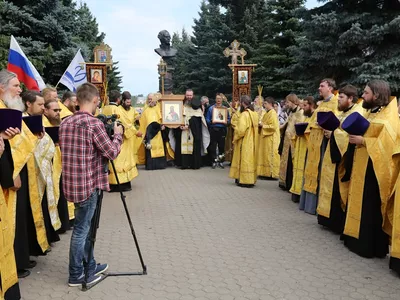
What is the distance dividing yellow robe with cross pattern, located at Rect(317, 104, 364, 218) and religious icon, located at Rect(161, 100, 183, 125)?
267 inches

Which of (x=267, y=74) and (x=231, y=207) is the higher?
(x=267, y=74)

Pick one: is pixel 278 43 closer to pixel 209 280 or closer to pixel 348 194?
pixel 348 194

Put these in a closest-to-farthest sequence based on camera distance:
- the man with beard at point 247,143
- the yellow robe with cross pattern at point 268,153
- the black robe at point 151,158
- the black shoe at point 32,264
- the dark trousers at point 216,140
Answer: the black shoe at point 32,264, the man with beard at point 247,143, the yellow robe with cross pattern at point 268,153, the black robe at point 151,158, the dark trousers at point 216,140

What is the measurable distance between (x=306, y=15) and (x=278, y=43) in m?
7.62

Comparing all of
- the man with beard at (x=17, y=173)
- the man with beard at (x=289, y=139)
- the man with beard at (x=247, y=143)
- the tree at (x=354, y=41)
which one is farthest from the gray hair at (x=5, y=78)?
the tree at (x=354, y=41)

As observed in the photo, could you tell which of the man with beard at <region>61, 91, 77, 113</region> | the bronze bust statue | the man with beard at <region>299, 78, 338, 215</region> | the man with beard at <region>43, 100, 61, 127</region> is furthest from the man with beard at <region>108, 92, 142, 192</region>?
the bronze bust statue

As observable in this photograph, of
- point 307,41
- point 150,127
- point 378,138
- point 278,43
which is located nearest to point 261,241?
point 378,138

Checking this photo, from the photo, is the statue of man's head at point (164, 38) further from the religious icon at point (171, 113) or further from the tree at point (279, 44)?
the religious icon at point (171, 113)

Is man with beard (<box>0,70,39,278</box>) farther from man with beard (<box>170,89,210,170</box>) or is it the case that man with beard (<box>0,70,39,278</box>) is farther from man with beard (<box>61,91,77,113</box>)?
man with beard (<box>170,89,210,170</box>)

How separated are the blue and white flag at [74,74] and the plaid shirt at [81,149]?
644 centimetres

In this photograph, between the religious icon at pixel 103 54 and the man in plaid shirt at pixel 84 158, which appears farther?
the religious icon at pixel 103 54

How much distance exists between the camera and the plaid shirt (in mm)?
3834

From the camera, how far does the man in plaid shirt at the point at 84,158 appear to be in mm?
3842

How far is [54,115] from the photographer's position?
559 cm
